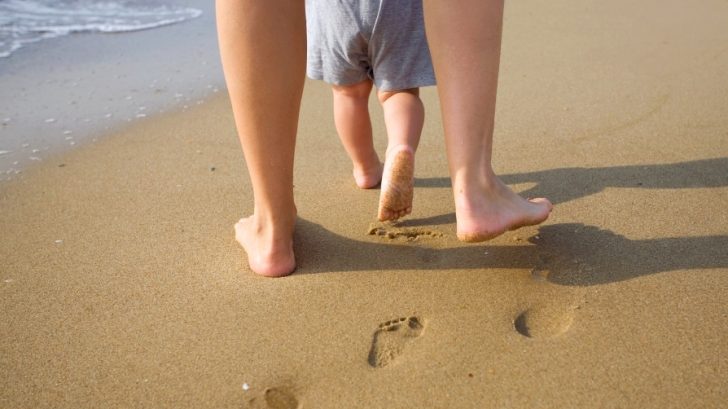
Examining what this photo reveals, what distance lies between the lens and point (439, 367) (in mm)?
1370

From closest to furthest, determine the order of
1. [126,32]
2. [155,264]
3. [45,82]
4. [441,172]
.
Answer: [155,264] → [441,172] → [45,82] → [126,32]

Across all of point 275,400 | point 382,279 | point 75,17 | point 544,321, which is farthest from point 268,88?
point 75,17

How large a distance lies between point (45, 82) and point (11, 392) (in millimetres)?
2065

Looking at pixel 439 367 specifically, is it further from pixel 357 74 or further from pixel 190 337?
pixel 357 74

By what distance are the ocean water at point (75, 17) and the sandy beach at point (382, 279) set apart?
163 cm

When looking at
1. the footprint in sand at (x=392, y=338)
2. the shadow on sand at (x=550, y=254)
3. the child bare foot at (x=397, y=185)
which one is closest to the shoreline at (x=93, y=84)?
the shadow on sand at (x=550, y=254)

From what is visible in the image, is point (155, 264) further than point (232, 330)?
Yes

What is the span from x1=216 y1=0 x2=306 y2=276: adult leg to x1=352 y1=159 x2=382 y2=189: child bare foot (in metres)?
0.46

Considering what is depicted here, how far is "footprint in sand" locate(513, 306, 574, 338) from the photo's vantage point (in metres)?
1.45

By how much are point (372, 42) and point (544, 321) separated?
840mm

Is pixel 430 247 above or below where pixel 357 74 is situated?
below

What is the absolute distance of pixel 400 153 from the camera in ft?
5.70

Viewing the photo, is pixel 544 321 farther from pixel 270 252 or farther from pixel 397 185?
pixel 270 252

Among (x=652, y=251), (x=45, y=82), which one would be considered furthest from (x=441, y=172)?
(x=45, y=82)
